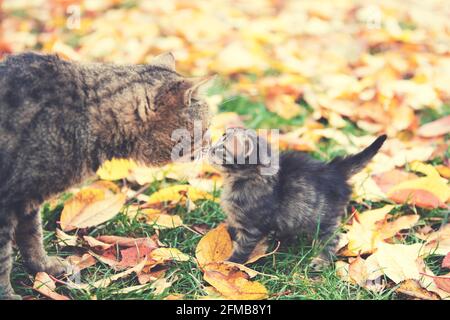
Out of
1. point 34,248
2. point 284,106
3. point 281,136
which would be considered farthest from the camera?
point 284,106

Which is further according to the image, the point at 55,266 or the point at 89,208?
the point at 89,208

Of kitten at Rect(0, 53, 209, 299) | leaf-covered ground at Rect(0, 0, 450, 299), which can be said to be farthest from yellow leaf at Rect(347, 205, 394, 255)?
kitten at Rect(0, 53, 209, 299)

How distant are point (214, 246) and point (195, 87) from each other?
81 cm

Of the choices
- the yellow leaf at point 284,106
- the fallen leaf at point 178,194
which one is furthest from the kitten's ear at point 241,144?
the yellow leaf at point 284,106

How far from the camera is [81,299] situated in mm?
2564

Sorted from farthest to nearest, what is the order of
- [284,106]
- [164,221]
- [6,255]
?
[284,106], [164,221], [6,255]

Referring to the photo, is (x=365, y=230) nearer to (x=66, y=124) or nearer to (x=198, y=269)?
(x=198, y=269)

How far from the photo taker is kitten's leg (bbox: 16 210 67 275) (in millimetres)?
2775

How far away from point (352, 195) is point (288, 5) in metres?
3.34

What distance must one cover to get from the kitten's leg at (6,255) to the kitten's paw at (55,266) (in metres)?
0.23

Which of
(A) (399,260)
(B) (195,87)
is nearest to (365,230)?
(A) (399,260)

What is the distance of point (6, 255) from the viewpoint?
2531 mm

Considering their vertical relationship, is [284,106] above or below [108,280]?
above
